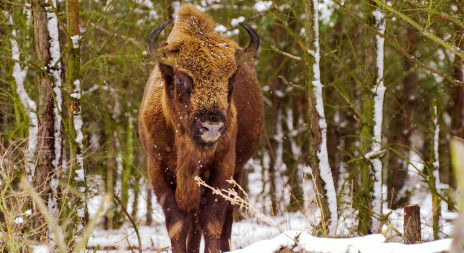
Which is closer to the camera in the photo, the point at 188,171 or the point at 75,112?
the point at 188,171

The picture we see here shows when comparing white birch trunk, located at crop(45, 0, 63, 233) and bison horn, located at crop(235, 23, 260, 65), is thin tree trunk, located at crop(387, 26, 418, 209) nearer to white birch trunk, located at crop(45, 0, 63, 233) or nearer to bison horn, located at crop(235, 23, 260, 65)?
bison horn, located at crop(235, 23, 260, 65)

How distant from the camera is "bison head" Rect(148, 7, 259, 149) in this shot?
5074 mm

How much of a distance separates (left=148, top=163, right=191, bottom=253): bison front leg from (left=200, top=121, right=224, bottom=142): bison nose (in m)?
1.12

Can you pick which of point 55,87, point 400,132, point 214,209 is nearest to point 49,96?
point 55,87

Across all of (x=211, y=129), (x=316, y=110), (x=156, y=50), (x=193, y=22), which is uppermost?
(x=193, y=22)

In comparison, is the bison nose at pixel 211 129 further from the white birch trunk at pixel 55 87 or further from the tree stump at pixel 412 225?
the white birch trunk at pixel 55 87

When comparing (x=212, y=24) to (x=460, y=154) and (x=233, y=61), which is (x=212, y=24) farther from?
(x=460, y=154)

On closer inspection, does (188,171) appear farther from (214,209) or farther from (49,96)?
(49,96)

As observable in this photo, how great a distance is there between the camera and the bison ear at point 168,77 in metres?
5.72

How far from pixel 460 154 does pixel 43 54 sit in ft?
19.8

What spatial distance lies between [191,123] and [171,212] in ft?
3.97

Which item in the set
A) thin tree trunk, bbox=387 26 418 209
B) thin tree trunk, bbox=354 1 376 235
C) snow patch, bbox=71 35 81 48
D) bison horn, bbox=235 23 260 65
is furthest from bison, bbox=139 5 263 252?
thin tree trunk, bbox=387 26 418 209

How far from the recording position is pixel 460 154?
997mm

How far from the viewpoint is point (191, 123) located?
17.3 feet
